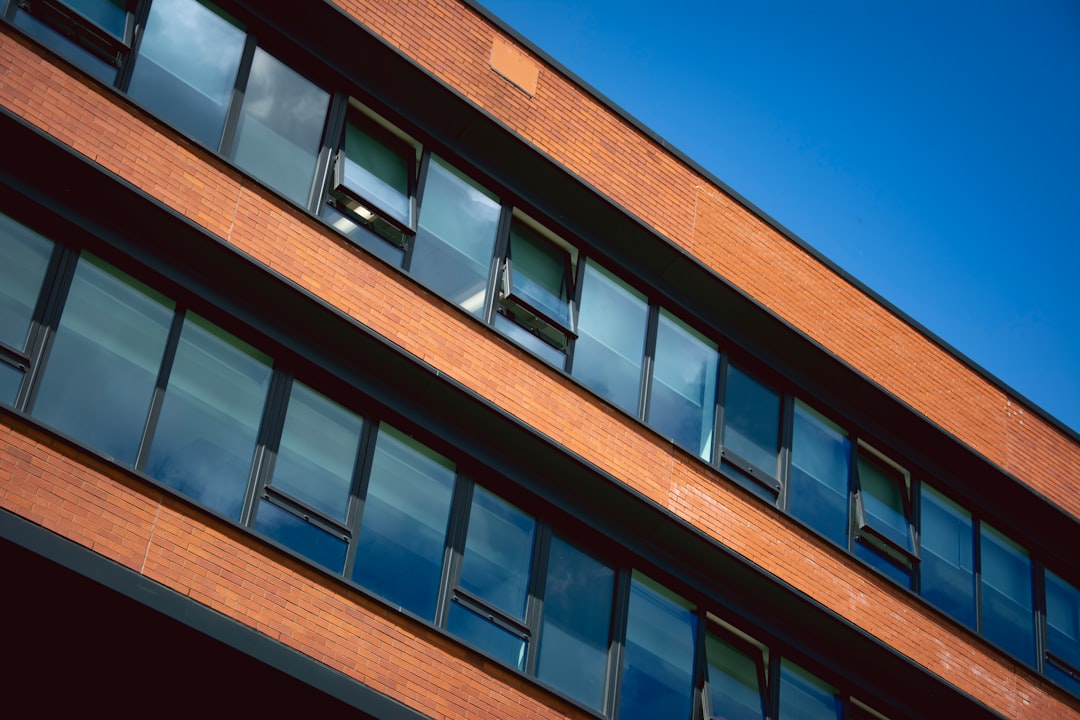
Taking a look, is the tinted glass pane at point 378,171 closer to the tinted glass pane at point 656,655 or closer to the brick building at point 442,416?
the brick building at point 442,416

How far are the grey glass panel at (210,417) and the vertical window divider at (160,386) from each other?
2.4 inches

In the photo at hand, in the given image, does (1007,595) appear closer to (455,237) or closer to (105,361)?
(455,237)

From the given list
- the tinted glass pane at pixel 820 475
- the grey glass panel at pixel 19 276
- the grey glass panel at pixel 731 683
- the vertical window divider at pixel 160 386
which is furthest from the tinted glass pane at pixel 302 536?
the tinted glass pane at pixel 820 475

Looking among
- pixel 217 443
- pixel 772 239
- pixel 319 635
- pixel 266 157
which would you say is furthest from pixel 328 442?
pixel 772 239

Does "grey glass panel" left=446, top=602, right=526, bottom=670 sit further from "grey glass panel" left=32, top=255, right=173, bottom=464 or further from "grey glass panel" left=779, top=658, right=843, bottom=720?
"grey glass panel" left=779, top=658, right=843, bottom=720

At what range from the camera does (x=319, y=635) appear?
524 inches

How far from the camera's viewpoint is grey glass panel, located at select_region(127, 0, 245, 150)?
14.8 m

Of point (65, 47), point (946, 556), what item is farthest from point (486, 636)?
point (946, 556)

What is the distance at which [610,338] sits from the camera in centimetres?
1762

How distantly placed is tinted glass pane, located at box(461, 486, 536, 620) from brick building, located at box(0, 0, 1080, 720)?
0.15ft

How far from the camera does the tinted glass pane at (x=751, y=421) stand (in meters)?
18.4

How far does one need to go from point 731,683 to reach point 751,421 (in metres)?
3.48

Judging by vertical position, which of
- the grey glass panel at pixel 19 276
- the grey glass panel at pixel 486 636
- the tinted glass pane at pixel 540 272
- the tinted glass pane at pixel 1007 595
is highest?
the tinted glass pane at pixel 540 272

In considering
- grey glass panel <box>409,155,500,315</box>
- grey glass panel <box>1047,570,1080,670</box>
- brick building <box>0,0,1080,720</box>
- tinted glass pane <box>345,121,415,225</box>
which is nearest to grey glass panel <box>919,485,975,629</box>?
brick building <box>0,0,1080,720</box>
